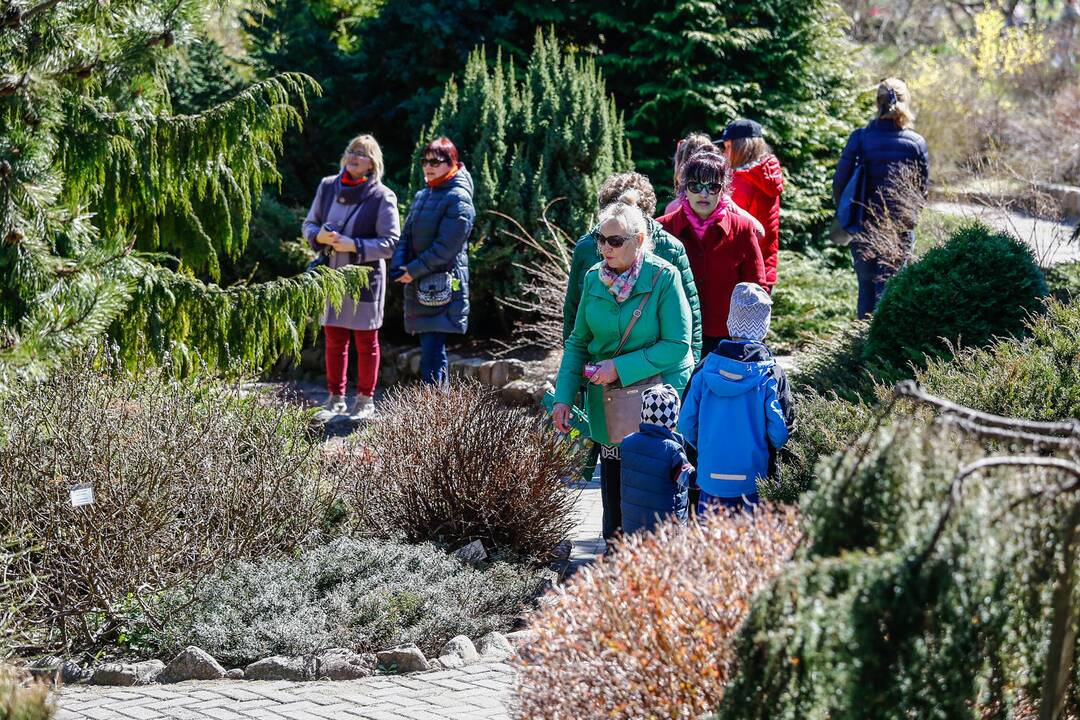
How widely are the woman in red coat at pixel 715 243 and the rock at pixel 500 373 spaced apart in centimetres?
367

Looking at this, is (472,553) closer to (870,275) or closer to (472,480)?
(472,480)

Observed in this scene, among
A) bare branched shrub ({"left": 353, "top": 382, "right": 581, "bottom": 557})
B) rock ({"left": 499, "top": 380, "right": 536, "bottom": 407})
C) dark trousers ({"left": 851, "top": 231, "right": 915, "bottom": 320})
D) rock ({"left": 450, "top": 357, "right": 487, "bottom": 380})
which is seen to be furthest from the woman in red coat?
rock ({"left": 450, "top": 357, "right": 487, "bottom": 380})

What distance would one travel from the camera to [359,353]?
9.29 meters

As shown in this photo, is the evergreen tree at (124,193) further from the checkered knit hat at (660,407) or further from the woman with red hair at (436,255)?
the checkered knit hat at (660,407)

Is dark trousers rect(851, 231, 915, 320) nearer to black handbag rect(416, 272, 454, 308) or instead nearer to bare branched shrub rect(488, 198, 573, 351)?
bare branched shrub rect(488, 198, 573, 351)

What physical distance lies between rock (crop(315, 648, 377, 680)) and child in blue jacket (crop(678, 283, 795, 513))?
1.61m

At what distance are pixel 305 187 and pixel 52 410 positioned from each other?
8.18m

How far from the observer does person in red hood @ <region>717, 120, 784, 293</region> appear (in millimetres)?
7543

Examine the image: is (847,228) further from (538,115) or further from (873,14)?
(873,14)

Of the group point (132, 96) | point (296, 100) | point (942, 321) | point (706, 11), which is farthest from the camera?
point (296, 100)

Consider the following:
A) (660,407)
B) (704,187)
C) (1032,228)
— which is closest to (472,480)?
(660,407)

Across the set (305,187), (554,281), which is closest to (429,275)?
(554,281)

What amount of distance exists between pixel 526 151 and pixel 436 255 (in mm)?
2827

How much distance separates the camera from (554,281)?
32.1 ft
